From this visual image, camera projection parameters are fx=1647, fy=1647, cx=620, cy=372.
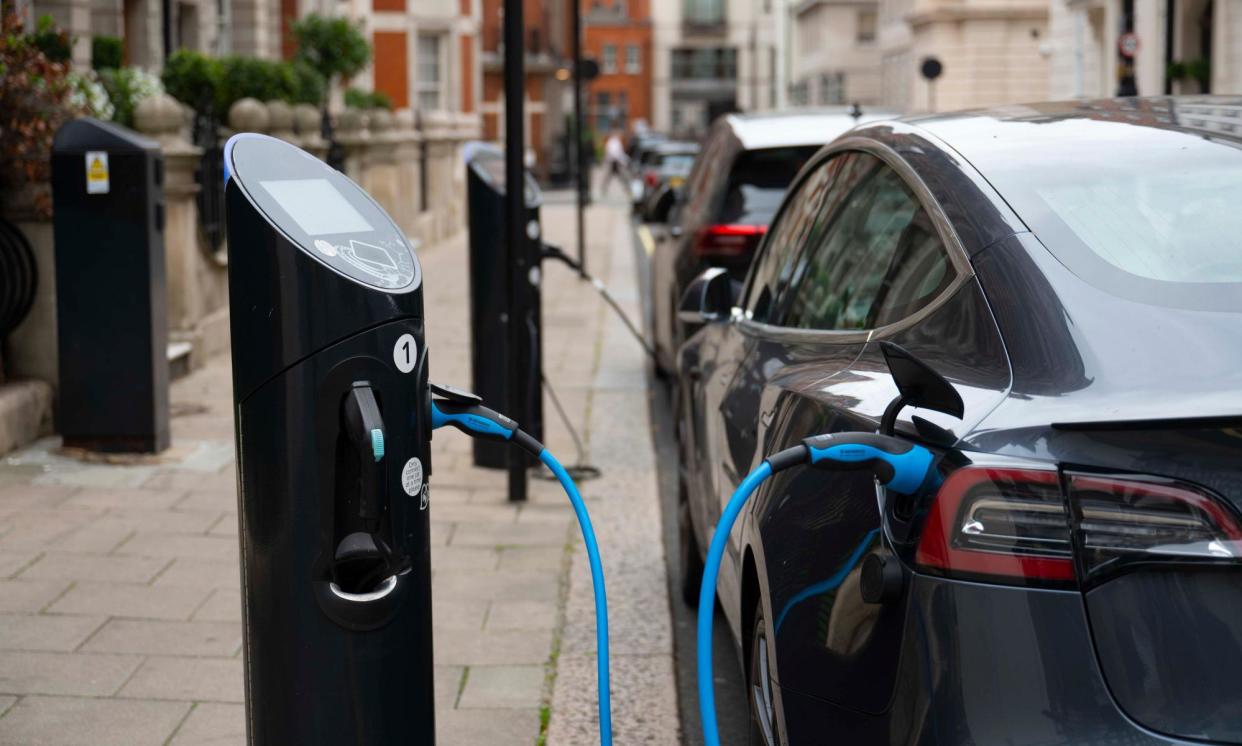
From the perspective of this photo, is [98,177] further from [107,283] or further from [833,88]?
[833,88]

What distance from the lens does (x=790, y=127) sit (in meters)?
9.20

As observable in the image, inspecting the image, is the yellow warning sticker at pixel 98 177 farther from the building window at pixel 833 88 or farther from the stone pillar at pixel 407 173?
the building window at pixel 833 88

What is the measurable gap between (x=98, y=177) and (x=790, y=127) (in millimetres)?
3728

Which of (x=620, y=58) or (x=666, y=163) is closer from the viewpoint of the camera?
(x=666, y=163)

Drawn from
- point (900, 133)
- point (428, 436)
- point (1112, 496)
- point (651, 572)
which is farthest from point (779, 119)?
point (1112, 496)

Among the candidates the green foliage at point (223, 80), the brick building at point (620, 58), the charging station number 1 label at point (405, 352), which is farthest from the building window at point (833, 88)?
the charging station number 1 label at point (405, 352)

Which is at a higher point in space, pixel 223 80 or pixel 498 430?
pixel 223 80

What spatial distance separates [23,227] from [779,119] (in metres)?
4.15

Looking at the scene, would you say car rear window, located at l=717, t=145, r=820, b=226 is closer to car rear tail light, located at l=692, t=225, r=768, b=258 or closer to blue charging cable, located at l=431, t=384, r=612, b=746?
car rear tail light, located at l=692, t=225, r=768, b=258

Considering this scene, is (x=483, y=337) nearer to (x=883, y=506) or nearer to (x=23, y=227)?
(x=23, y=227)

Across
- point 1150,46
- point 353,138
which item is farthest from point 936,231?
point 1150,46

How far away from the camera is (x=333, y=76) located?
30.1 m

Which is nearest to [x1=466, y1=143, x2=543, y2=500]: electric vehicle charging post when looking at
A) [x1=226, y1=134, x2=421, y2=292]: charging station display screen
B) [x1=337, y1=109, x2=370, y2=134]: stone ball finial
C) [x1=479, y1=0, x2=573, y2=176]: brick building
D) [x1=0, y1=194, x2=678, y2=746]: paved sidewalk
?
[x1=0, y1=194, x2=678, y2=746]: paved sidewalk

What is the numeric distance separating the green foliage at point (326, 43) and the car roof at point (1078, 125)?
25957mm
